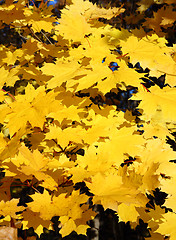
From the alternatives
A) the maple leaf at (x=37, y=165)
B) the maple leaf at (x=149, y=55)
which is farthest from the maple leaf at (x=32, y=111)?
the maple leaf at (x=149, y=55)

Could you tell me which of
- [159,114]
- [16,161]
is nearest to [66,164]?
[16,161]

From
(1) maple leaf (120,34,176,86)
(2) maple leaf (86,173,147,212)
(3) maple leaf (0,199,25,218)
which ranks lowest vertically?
(3) maple leaf (0,199,25,218)

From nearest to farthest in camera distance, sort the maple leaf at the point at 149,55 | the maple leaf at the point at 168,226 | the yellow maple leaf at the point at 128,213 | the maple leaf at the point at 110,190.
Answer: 1. the maple leaf at the point at 110,190
2. the maple leaf at the point at 168,226
3. the yellow maple leaf at the point at 128,213
4. the maple leaf at the point at 149,55

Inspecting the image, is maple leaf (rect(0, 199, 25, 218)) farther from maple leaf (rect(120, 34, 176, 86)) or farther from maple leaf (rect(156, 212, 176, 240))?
maple leaf (rect(120, 34, 176, 86))

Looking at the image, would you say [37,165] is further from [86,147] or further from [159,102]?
[159,102]

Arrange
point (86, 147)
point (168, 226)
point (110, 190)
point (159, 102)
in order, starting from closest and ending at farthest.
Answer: point (110, 190)
point (168, 226)
point (159, 102)
point (86, 147)

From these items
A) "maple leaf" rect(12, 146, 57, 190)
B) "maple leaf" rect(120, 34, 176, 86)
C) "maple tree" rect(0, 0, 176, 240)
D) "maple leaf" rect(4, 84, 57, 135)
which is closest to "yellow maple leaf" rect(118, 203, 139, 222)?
"maple tree" rect(0, 0, 176, 240)

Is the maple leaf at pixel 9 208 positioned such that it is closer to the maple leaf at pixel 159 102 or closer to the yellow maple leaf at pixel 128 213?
the yellow maple leaf at pixel 128 213

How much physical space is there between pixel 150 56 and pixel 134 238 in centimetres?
549

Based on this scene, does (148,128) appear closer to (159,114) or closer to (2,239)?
(159,114)

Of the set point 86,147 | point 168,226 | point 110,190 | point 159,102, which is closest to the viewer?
point 110,190

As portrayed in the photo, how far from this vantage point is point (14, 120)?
1.31m

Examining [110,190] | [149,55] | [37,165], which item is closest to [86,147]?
[37,165]

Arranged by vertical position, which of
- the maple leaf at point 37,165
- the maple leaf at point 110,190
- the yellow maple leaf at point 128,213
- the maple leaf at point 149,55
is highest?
the maple leaf at point 149,55
